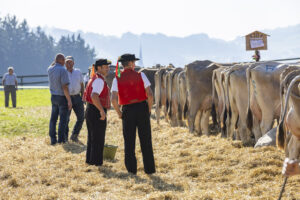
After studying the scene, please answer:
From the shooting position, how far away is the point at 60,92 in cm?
1037

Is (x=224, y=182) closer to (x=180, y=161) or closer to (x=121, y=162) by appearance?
(x=180, y=161)

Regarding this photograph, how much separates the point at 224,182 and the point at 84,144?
4898mm

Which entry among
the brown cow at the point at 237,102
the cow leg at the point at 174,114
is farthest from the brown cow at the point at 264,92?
the cow leg at the point at 174,114

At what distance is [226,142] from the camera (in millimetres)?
9500

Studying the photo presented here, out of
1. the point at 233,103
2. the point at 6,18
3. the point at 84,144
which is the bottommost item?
the point at 84,144

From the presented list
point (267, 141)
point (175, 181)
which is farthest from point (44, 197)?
point (267, 141)

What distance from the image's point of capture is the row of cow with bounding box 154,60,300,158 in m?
6.88

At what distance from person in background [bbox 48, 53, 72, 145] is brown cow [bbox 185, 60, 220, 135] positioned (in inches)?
139

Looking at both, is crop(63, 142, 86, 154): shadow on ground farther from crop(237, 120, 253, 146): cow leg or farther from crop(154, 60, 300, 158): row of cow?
crop(237, 120, 253, 146): cow leg

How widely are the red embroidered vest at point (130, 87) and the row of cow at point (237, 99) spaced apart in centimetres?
208

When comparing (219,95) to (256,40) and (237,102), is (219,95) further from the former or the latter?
(256,40)

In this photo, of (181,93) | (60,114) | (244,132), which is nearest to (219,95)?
(244,132)

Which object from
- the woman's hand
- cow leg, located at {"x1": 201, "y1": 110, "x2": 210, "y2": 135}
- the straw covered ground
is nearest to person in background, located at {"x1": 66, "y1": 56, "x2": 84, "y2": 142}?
the straw covered ground

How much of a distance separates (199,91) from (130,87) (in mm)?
5569
